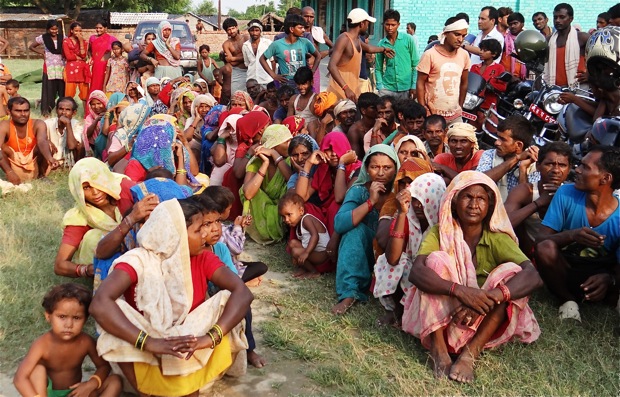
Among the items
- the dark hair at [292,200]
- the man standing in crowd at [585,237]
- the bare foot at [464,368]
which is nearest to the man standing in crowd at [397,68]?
the dark hair at [292,200]

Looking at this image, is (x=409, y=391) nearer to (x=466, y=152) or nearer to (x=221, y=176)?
(x=466, y=152)

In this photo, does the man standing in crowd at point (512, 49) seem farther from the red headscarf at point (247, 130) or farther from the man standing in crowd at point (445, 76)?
the red headscarf at point (247, 130)

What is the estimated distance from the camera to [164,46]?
1145cm

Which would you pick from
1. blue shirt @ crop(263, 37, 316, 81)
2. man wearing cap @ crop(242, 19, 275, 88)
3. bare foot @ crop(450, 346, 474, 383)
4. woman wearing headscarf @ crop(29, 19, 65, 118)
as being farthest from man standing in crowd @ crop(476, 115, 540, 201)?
Result: woman wearing headscarf @ crop(29, 19, 65, 118)

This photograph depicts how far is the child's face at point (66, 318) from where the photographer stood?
314cm

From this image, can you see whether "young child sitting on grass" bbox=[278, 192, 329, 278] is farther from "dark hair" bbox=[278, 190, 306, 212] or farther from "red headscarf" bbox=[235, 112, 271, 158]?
"red headscarf" bbox=[235, 112, 271, 158]

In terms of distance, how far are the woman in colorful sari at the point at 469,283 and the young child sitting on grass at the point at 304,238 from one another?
54.2 inches

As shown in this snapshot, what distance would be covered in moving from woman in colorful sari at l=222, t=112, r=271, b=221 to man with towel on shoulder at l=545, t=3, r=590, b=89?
11.5 ft

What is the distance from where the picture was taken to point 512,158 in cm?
473

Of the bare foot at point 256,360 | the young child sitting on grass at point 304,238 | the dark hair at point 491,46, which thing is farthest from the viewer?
the dark hair at point 491,46

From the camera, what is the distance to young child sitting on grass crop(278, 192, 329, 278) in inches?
200

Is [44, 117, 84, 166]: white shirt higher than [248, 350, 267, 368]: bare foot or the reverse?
higher

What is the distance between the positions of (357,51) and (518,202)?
339 centimetres

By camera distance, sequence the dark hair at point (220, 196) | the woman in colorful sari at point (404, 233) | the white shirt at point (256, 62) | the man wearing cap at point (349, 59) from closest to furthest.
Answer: the dark hair at point (220, 196) < the woman in colorful sari at point (404, 233) < the man wearing cap at point (349, 59) < the white shirt at point (256, 62)
